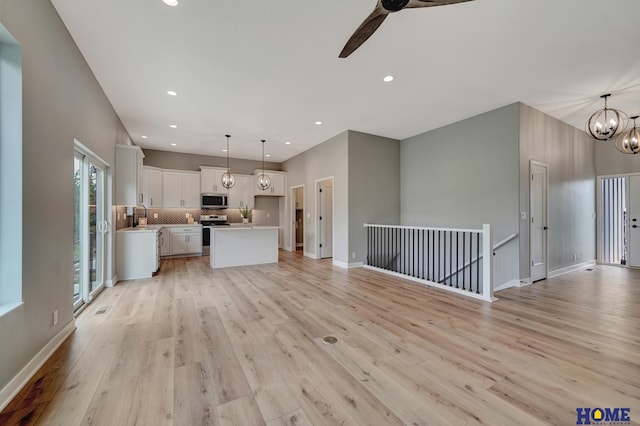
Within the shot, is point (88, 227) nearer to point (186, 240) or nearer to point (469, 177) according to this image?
point (186, 240)

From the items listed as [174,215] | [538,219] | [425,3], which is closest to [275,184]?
[174,215]

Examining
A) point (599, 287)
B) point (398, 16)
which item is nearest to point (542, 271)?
point (599, 287)

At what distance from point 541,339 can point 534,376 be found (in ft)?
2.60

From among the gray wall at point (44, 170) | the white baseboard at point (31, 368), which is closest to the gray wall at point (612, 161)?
the gray wall at point (44, 170)

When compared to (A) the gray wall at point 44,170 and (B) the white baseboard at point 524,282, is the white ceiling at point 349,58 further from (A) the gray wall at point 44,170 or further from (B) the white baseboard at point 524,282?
(B) the white baseboard at point 524,282

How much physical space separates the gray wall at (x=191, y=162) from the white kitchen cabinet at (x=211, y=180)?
1.45ft

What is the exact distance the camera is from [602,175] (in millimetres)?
6035

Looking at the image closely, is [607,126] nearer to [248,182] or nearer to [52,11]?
[52,11]

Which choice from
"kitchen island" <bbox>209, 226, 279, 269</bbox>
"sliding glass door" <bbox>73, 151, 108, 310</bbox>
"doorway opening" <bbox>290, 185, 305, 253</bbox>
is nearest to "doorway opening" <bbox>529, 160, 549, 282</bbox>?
"kitchen island" <bbox>209, 226, 279, 269</bbox>

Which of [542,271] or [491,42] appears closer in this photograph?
[491,42]

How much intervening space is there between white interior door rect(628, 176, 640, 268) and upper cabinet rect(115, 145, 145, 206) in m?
10.6

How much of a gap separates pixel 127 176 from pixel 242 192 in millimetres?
3608

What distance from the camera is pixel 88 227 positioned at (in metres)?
3.49

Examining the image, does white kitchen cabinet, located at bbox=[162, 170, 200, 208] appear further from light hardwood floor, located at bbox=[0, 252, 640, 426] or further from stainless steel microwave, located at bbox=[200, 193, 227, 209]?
light hardwood floor, located at bbox=[0, 252, 640, 426]
